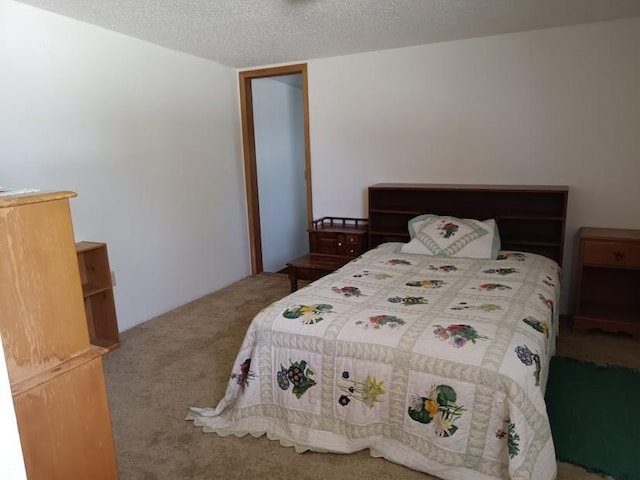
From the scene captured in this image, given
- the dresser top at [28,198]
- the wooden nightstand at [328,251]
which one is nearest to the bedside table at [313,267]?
the wooden nightstand at [328,251]

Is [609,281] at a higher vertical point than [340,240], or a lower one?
lower

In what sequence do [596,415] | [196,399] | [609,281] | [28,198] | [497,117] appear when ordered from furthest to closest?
[497,117] → [609,281] → [196,399] → [596,415] → [28,198]

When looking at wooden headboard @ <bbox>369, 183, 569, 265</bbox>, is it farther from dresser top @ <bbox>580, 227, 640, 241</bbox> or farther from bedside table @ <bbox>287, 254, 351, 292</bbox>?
bedside table @ <bbox>287, 254, 351, 292</bbox>

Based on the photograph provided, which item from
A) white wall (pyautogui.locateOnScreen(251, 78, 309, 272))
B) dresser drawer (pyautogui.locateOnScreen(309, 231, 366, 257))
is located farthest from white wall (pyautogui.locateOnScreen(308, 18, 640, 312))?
white wall (pyautogui.locateOnScreen(251, 78, 309, 272))

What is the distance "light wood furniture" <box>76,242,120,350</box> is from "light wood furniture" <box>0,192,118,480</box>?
186 centimetres

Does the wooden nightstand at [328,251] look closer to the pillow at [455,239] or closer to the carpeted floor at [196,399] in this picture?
the carpeted floor at [196,399]

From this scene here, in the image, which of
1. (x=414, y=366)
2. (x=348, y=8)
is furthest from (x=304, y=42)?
(x=414, y=366)

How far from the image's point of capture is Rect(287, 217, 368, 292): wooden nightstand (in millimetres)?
3688

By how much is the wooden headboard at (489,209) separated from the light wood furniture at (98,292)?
2.07m

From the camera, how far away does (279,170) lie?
5277 millimetres

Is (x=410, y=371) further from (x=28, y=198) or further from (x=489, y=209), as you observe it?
(x=489, y=209)

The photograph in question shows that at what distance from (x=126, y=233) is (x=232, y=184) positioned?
4.35ft

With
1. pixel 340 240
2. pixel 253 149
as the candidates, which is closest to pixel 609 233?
pixel 340 240

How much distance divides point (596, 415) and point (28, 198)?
2.50 m
